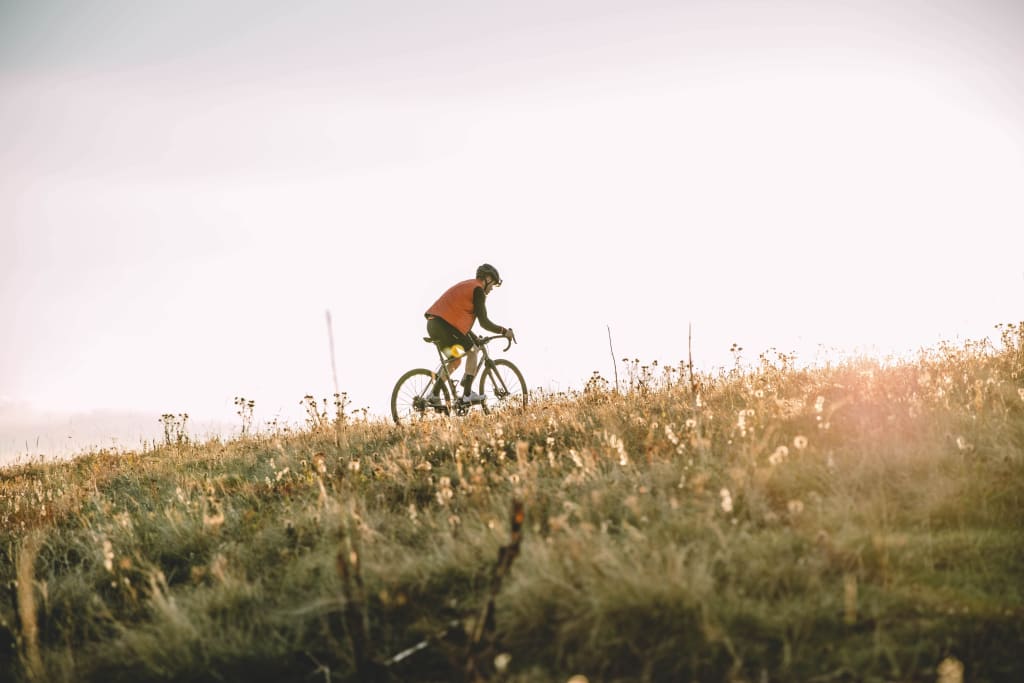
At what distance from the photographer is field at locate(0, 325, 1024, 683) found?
2479 millimetres

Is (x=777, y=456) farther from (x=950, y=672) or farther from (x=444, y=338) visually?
(x=444, y=338)

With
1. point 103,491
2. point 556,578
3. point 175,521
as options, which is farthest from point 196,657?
point 103,491

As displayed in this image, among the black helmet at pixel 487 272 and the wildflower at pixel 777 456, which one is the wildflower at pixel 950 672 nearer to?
the wildflower at pixel 777 456

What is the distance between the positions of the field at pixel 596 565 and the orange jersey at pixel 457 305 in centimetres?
409

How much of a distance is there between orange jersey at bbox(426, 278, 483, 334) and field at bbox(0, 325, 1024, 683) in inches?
161

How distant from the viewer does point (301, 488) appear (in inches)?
212

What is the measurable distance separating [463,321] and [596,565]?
290 inches

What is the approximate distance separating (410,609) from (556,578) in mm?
843

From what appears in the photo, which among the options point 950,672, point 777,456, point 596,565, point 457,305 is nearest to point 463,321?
point 457,305

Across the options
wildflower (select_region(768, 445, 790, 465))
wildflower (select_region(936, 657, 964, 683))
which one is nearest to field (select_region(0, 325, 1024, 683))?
wildflower (select_region(936, 657, 964, 683))

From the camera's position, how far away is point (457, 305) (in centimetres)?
988

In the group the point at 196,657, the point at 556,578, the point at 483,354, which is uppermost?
the point at 483,354

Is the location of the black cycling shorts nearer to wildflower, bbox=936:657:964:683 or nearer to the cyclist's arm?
the cyclist's arm

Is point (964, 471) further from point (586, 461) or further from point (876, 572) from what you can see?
point (586, 461)
